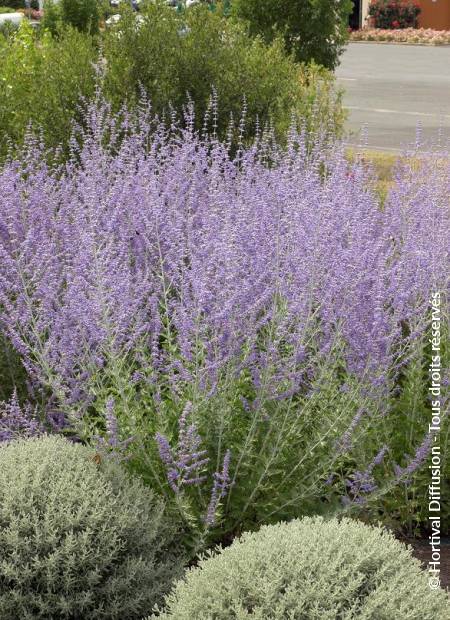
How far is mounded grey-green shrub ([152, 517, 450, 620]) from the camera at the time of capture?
2.58 meters

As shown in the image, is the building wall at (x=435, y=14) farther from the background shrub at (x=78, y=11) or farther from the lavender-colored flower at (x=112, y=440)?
the lavender-colored flower at (x=112, y=440)

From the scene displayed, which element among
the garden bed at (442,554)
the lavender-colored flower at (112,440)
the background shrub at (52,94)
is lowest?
the garden bed at (442,554)

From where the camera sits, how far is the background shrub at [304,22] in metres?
12.2

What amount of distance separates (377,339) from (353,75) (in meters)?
25.7

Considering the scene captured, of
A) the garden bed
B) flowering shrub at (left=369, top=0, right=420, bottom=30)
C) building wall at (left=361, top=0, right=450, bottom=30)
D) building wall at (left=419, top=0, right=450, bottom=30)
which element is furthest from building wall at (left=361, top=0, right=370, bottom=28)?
the garden bed

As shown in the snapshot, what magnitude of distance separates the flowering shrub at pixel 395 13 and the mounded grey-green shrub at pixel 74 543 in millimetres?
47017

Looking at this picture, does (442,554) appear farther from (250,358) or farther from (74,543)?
(74,543)

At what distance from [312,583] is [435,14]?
49.1m

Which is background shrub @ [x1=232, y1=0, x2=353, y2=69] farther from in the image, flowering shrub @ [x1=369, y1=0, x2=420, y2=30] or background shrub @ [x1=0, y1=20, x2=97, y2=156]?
flowering shrub @ [x1=369, y1=0, x2=420, y2=30]

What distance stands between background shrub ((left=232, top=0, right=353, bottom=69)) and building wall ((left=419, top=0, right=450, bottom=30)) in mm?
38050

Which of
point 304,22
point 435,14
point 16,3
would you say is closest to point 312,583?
point 304,22

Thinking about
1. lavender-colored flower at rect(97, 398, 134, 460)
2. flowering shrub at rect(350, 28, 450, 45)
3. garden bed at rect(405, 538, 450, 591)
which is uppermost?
lavender-colored flower at rect(97, 398, 134, 460)

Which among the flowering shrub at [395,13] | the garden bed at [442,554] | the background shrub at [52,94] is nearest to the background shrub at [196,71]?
the background shrub at [52,94]

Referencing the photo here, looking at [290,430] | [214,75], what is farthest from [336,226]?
[214,75]
